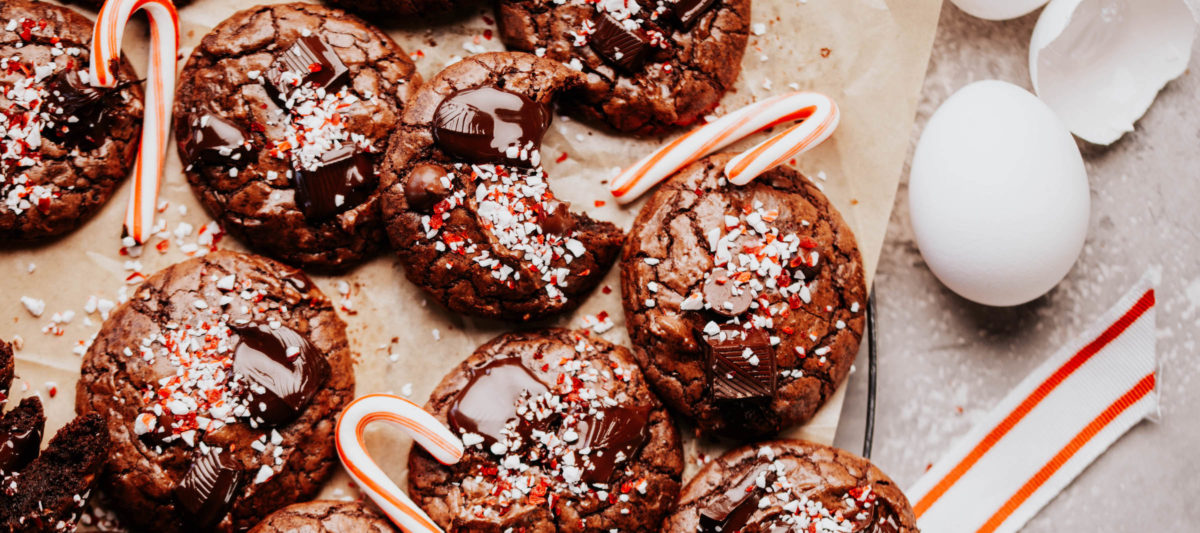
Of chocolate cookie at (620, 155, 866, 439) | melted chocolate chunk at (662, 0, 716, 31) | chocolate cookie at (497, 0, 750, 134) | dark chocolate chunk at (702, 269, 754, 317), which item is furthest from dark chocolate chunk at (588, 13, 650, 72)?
dark chocolate chunk at (702, 269, 754, 317)

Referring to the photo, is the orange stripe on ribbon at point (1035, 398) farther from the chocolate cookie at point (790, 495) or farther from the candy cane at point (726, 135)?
the candy cane at point (726, 135)

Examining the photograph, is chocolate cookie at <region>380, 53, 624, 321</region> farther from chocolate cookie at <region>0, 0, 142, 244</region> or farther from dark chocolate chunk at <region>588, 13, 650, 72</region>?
chocolate cookie at <region>0, 0, 142, 244</region>

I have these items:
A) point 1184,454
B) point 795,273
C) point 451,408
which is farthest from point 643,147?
point 1184,454

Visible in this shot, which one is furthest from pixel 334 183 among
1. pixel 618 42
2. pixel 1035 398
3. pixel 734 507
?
pixel 1035 398

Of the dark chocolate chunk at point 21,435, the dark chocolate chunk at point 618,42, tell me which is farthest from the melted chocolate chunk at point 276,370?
the dark chocolate chunk at point 618,42

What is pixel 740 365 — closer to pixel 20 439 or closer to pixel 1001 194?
pixel 1001 194

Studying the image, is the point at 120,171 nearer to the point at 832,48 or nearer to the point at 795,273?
the point at 795,273
